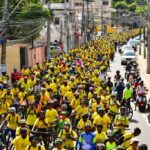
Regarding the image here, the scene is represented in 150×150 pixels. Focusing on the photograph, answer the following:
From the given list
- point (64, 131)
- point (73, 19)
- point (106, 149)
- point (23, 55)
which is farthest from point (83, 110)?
point (73, 19)

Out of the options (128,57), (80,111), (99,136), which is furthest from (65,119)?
(128,57)

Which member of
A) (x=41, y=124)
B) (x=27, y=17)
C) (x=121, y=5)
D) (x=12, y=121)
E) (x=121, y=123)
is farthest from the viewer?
(x=121, y=5)

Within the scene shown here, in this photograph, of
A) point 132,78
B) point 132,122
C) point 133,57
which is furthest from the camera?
point 133,57

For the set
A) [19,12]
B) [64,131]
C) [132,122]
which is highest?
[19,12]

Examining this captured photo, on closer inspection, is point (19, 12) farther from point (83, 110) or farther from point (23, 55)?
point (83, 110)

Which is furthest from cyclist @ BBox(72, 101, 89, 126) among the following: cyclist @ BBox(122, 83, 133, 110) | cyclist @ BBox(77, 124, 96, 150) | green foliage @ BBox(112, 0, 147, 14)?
green foliage @ BBox(112, 0, 147, 14)

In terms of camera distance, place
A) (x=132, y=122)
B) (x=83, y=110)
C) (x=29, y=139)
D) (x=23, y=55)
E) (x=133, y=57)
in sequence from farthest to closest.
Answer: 1. (x=133, y=57)
2. (x=23, y=55)
3. (x=132, y=122)
4. (x=83, y=110)
5. (x=29, y=139)

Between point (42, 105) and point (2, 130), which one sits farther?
point (42, 105)

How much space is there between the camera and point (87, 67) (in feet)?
109

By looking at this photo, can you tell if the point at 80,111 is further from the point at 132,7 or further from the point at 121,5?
the point at 121,5

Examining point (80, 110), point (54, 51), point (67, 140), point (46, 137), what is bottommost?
point (54, 51)

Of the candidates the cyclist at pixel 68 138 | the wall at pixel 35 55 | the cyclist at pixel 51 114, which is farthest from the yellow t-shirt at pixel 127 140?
the wall at pixel 35 55

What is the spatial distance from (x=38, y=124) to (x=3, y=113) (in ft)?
9.69

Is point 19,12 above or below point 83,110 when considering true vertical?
above
